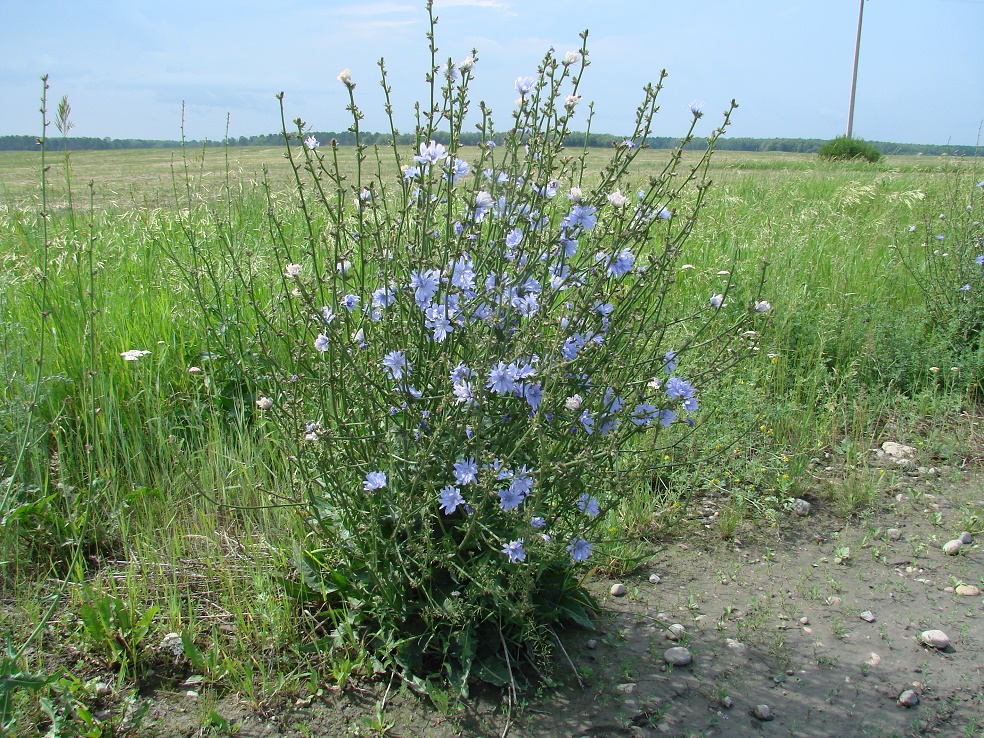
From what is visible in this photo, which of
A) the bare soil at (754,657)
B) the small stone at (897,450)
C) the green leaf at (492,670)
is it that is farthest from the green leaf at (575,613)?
the small stone at (897,450)

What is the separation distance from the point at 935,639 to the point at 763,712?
82 centimetres

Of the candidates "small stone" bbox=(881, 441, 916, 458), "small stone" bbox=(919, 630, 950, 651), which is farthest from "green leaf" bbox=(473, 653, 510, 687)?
"small stone" bbox=(881, 441, 916, 458)

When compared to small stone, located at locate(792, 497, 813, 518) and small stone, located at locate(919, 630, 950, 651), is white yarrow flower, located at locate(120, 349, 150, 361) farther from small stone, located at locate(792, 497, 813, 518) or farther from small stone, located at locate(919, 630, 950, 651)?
small stone, located at locate(919, 630, 950, 651)

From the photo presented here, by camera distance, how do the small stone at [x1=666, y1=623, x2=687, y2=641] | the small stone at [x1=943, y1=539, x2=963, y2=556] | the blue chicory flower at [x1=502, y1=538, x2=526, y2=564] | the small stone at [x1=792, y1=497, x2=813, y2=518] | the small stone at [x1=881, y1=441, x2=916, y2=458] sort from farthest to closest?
the small stone at [x1=881, y1=441, x2=916, y2=458] → the small stone at [x1=792, y1=497, x2=813, y2=518] → the small stone at [x1=943, y1=539, x2=963, y2=556] → the small stone at [x1=666, y1=623, x2=687, y2=641] → the blue chicory flower at [x1=502, y1=538, x2=526, y2=564]

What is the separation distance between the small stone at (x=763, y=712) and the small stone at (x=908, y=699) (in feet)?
1.44

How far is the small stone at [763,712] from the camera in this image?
7.02ft

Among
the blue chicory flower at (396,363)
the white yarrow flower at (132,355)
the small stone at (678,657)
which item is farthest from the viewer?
the white yarrow flower at (132,355)

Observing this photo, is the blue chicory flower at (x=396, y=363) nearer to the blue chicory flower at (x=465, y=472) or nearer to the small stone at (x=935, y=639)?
the blue chicory flower at (x=465, y=472)

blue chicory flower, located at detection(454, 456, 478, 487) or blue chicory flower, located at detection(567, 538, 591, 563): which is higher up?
blue chicory flower, located at detection(454, 456, 478, 487)

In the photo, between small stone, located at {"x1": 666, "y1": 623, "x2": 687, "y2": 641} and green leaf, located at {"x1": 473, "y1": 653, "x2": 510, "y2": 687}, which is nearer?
green leaf, located at {"x1": 473, "y1": 653, "x2": 510, "y2": 687}

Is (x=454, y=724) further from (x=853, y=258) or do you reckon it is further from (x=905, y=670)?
(x=853, y=258)

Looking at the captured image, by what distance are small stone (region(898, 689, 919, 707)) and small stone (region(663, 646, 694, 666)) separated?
2.09 ft

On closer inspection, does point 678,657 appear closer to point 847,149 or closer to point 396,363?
point 396,363

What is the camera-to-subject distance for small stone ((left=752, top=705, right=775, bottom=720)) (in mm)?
2139
